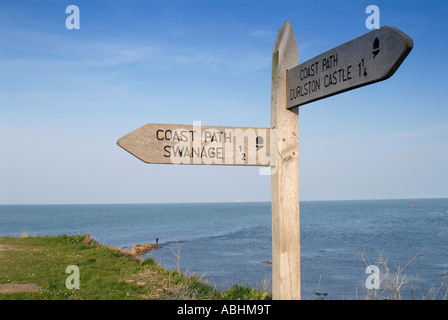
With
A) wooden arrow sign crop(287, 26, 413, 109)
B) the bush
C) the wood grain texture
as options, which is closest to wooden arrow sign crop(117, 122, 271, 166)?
the wood grain texture

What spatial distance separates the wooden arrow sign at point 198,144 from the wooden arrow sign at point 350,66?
23.4 inches

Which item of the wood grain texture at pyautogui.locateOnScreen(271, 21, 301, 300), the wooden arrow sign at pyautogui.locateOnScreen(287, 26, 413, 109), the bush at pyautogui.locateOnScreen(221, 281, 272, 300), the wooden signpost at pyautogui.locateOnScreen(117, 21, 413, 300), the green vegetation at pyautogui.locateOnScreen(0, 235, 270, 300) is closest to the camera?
the wooden arrow sign at pyautogui.locateOnScreen(287, 26, 413, 109)

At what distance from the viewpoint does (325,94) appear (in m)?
3.48

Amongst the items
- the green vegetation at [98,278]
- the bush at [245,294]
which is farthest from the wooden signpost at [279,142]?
the green vegetation at [98,278]

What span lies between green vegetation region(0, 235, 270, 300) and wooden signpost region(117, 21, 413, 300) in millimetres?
1378

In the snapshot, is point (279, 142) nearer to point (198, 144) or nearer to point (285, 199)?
point (285, 199)

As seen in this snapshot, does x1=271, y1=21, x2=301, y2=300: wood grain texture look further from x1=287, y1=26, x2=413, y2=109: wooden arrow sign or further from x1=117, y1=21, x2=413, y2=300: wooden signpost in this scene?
x1=287, y1=26, x2=413, y2=109: wooden arrow sign

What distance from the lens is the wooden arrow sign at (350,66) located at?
2.74 metres

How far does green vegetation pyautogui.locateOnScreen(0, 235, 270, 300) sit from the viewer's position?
5859mm

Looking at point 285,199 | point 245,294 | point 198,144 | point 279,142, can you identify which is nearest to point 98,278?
point 245,294

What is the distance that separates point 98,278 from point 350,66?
6.19 metres
